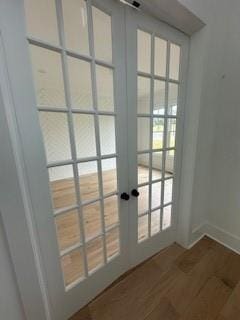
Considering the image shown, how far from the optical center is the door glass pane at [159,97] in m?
1.35

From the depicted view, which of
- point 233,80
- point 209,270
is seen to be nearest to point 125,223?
point 209,270

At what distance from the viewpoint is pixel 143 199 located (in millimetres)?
1562

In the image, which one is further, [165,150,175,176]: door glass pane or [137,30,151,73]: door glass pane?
[165,150,175,176]: door glass pane

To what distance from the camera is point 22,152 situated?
793 mm

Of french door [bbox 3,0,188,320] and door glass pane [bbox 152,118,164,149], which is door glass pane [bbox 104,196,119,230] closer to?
french door [bbox 3,0,188,320]

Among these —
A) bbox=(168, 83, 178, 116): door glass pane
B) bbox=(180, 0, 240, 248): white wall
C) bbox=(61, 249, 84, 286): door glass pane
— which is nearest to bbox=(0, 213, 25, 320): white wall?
bbox=(61, 249, 84, 286): door glass pane

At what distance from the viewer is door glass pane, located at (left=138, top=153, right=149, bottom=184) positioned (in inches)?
55.0

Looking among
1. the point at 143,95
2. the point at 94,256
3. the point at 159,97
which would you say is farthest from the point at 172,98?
the point at 94,256

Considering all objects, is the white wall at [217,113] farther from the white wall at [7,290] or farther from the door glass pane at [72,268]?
the white wall at [7,290]

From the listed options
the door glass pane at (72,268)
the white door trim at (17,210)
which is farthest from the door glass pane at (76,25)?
the door glass pane at (72,268)

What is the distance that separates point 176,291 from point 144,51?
1.98 metres

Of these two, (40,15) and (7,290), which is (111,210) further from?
(40,15)

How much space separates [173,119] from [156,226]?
114 centimetres

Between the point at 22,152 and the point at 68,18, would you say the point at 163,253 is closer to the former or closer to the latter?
the point at 22,152
